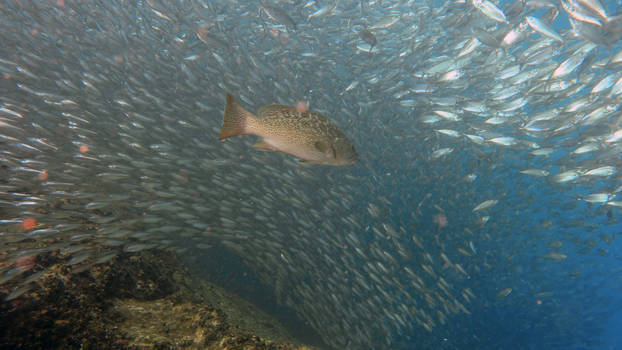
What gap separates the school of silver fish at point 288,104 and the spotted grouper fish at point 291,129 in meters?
3.40

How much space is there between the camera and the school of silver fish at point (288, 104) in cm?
561

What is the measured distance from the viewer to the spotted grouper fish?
150cm

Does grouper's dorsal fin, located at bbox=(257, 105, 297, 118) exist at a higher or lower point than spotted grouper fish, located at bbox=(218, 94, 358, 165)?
higher

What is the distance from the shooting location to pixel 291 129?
4.90 feet

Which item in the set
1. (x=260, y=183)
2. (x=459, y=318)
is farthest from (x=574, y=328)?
(x=260, y=183)

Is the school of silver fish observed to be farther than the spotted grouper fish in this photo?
Yes

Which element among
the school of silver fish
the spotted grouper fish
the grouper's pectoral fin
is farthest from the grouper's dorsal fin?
the school of silver fish

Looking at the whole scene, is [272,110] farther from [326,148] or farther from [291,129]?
[326,148]

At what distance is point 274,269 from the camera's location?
10305 millimetres

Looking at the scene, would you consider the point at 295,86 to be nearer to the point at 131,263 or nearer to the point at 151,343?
the point at 131,263

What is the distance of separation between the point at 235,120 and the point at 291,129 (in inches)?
13.8

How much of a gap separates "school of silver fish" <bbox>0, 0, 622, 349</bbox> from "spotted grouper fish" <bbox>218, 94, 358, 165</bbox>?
340 cm

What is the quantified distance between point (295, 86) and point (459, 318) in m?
20.1

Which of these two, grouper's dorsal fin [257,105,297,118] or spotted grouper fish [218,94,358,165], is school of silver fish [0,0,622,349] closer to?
spotted grouper fish [218,94,358,165]
